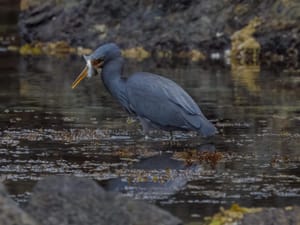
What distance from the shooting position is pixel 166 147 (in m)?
11.8

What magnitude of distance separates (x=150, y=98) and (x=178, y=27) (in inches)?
556

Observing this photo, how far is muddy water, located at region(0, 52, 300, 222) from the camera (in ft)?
30.4

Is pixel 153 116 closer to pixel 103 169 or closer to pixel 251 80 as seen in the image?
pixel 103 169

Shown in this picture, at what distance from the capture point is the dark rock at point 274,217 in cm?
755

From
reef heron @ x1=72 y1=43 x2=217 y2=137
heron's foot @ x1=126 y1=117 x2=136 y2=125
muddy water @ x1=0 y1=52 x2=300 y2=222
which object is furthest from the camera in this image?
heron's foot @ x1=126 y1=117 x2=136 y2=125

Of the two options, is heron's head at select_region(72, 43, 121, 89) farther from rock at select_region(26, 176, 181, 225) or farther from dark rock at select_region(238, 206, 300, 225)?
rock at select_region(26, 176, 181, 225)

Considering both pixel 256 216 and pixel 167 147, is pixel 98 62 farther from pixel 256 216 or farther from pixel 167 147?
pixel 256 216

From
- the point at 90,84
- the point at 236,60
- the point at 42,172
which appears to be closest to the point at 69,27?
the point at 236,60

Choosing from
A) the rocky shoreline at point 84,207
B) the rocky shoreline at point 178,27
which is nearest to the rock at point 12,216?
the rocky shoreline at point 84,207

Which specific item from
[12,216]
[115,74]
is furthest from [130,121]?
[12,216]

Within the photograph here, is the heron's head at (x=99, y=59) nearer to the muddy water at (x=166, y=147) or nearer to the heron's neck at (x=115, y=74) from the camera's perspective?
the heron's neck at (x=115, y=74)

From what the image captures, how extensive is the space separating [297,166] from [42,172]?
258cm

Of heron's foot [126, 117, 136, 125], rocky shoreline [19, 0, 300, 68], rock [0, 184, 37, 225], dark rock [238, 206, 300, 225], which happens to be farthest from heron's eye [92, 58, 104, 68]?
rocky shoreline [19, 0, 300, 68]

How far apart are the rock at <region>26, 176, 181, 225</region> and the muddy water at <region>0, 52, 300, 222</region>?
1265mm
